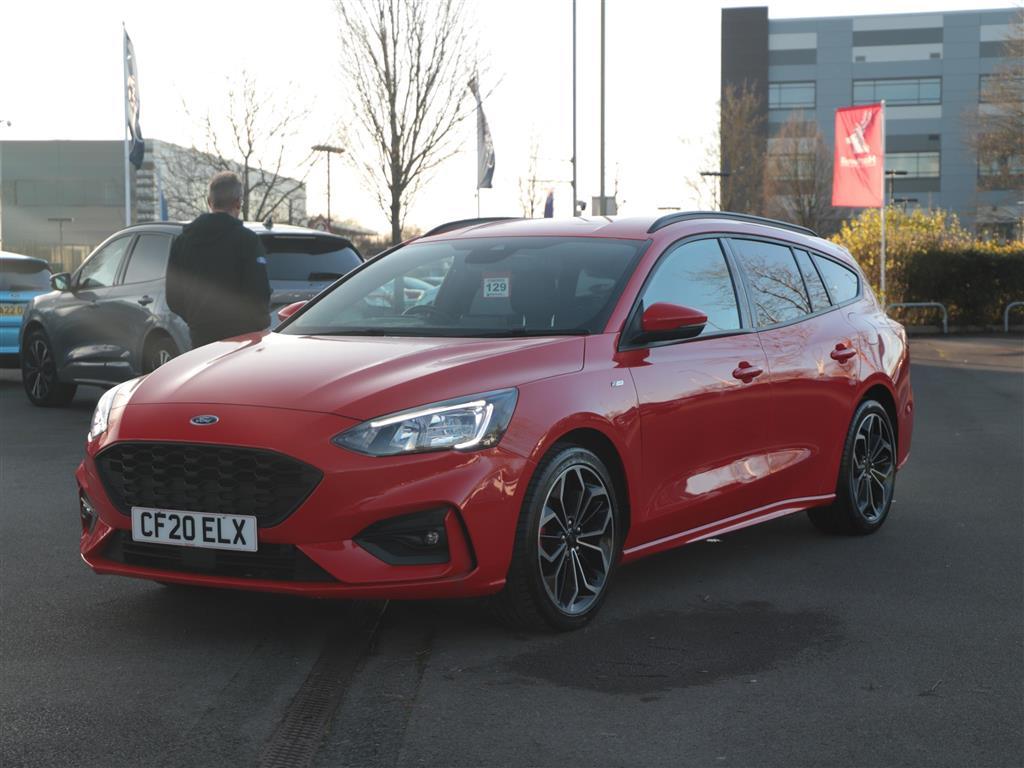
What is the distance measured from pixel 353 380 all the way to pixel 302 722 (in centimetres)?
132

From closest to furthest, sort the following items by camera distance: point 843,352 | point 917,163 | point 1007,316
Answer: point 843,352 → point 1007,316 → point 917,163

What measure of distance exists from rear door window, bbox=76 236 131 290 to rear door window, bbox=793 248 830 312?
7.36 metres

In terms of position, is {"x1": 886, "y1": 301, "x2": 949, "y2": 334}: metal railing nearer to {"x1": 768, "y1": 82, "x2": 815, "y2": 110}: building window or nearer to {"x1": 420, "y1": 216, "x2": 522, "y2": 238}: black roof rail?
{"x1": 420, "y1": 216, "x2": 522, "y2": 238}: black roof rail

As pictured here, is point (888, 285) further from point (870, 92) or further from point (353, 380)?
point (870, 92)

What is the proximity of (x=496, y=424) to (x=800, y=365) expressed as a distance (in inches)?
93.2

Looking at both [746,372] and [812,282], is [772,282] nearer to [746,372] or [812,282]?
[812,282]

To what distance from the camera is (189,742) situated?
3912mm

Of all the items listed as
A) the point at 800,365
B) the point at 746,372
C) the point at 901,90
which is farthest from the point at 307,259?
the point at 901,90

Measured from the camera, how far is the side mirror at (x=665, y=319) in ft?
18.2

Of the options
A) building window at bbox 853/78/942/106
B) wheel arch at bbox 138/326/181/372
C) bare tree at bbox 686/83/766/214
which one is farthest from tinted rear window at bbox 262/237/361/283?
building window at bbox 853/78/942/106

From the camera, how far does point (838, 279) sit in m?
7.64

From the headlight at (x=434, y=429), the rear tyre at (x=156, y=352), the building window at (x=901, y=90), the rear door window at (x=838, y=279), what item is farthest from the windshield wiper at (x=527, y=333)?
the building window at (x=901, y=90)

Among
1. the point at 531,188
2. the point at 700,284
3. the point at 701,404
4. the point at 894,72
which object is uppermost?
the point at 894,72

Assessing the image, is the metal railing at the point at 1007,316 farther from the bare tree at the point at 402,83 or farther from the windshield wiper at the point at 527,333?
the windshield wiper at the point at 527,333
